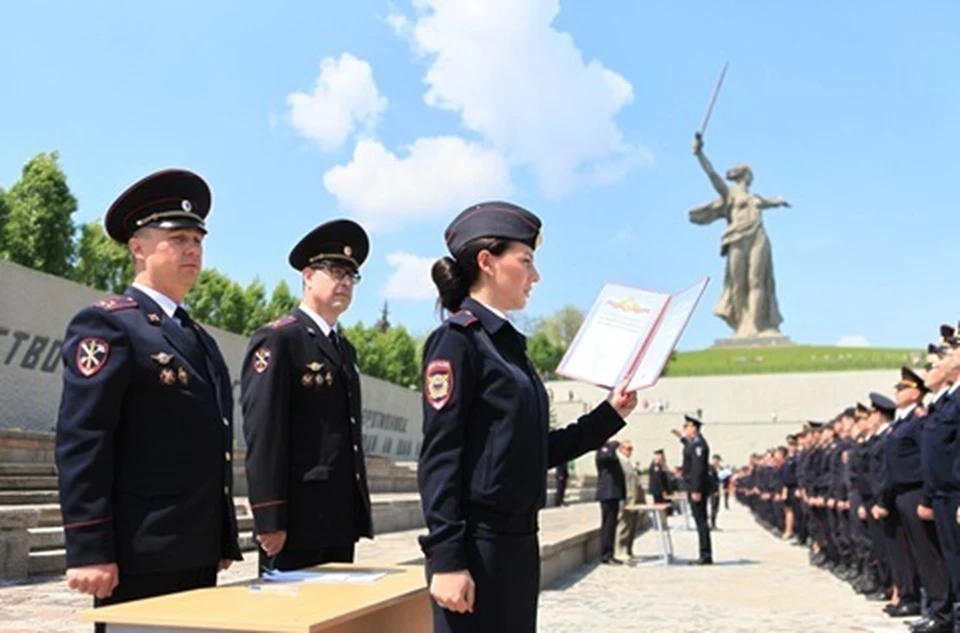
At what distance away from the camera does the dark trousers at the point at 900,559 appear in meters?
8.41

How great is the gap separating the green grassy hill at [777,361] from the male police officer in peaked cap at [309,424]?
184ft

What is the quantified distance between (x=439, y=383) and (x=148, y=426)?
37.2 inches

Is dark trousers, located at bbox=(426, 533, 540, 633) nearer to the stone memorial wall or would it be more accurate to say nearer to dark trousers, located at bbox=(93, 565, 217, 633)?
dark trousers, located at bbox=(93, 565, 217, 633)

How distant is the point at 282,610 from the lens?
2410mm

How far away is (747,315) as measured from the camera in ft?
228

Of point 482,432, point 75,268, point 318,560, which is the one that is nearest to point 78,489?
point 482,432

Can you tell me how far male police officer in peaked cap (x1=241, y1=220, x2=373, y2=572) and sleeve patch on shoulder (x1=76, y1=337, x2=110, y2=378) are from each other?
116cm

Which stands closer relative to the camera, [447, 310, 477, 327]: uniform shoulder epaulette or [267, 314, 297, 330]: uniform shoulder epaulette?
[447, 310, 477, 327]: uniform shoulder epaulette

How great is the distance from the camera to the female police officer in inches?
106

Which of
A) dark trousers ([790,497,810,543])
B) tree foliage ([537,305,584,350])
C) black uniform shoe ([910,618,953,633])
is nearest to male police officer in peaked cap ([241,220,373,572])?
black uniform shoe ([910,618,953,633])

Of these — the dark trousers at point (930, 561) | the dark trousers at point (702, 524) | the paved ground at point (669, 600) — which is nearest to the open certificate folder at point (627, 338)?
the paved ground at point (669, 600)

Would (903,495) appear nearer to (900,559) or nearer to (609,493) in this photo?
(900,559)

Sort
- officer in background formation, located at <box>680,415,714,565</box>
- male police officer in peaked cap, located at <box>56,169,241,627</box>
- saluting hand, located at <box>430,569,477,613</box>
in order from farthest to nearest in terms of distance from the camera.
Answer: officer in background formation, located at <box>680,415,714,565</box> → male police officer in peaked cap, located at <box>56,169,241,627</box> → saluting hand, located at <box>430,569,477,613</box>

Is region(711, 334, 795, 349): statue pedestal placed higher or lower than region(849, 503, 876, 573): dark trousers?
higher
